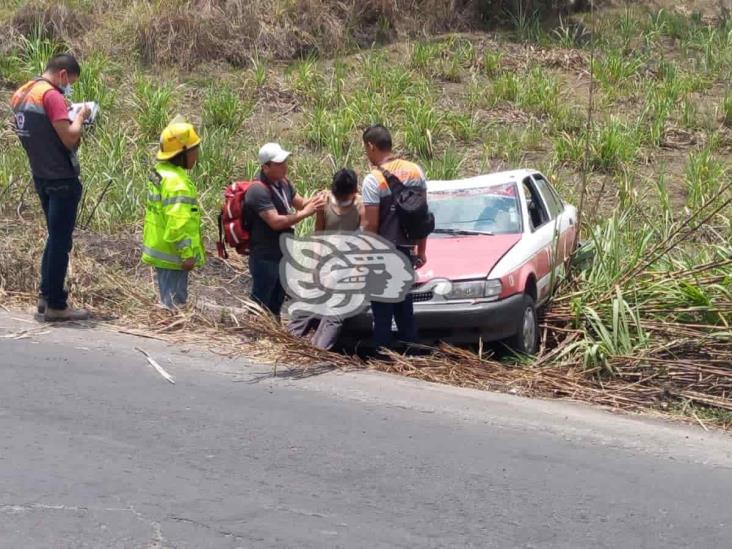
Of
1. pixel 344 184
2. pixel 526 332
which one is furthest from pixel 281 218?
pixel 526 332

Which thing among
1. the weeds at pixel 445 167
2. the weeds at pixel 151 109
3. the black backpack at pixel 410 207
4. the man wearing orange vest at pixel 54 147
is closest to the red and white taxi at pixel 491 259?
the black backpack at pixel 410 207

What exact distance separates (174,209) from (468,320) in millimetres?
2131

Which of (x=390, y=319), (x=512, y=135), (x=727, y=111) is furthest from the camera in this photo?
(x=727, y=111)

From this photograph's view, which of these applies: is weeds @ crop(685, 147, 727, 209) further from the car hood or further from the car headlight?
the car headlight

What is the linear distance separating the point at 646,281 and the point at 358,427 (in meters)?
3.05

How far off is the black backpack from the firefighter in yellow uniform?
1363mm

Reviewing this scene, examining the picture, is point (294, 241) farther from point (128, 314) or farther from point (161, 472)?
point (161, 472)

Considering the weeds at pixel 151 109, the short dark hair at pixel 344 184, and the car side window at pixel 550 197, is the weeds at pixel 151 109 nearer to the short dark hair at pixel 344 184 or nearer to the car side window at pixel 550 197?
the car side window at pixel 550 197

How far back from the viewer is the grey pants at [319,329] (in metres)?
8.23

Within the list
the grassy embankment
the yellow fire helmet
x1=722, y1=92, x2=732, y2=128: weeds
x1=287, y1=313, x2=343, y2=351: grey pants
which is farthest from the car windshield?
x1=722, y1=92, x2=732, y2=128: weeds

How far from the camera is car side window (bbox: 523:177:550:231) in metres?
9.77

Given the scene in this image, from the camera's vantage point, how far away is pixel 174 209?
26.5 ft

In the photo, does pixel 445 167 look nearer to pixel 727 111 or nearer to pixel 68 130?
pixel 727 111

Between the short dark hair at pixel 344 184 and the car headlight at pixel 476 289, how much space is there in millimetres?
995
